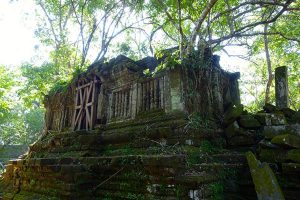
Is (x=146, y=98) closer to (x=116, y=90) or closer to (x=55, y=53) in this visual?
(x=116, y=90)

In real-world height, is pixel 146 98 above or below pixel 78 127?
above

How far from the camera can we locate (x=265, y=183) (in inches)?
157

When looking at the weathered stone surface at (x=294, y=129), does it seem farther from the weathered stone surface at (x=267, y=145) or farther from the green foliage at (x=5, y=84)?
the green foliage at (x=5, y=84)

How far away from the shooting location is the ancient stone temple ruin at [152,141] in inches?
185

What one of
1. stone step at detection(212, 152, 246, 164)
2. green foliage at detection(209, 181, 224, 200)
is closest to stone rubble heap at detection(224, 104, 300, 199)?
stone step at detection(212, 152, 246, 164)

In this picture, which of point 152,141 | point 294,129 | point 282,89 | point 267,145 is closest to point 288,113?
point 294,129

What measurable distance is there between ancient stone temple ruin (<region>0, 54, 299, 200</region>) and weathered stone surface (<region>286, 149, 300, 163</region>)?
5.4 inches

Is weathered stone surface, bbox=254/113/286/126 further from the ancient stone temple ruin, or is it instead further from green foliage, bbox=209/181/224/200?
green foliage, bbox=209/181/224/200

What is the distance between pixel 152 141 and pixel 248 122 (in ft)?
8.11

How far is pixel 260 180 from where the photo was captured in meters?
4.06

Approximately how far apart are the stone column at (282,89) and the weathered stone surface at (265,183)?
343 centimetres

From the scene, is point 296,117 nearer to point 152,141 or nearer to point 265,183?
point 265,183

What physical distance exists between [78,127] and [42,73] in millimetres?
6494

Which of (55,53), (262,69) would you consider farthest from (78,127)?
(262,69)
